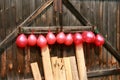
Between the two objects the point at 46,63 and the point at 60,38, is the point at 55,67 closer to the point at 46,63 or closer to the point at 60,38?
the point at 46,63

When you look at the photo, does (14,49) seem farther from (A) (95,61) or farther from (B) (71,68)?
(A) (95,61)

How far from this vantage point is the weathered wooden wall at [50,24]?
4320mm

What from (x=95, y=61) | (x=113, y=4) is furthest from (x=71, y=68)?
(x=113, y=4)

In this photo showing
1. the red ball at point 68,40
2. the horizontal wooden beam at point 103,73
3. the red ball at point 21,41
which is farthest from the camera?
the horizontal wooden beam at point 103,73

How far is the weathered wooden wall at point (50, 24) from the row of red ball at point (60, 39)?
0.71 ft

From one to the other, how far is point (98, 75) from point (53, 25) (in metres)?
1.58

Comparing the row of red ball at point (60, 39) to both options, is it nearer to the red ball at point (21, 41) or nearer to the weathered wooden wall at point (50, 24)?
the red ball at point (21, 41)

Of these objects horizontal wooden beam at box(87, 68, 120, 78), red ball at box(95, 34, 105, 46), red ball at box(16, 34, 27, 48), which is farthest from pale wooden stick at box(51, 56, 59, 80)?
red ball at box(95, 34, 105, 46)

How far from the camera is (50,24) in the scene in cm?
471

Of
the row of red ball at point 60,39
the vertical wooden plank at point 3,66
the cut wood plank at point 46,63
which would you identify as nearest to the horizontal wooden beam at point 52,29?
the row of red ball at point 60,39

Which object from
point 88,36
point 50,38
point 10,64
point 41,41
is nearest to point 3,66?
point 10,64

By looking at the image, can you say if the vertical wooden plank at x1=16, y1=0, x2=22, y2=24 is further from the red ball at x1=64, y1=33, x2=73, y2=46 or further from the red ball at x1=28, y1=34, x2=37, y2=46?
the red ball at x1=64, y1=33, x2=73, y2=46

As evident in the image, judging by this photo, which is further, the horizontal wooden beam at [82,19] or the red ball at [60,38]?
the horizontal wooden beam at [82,19]

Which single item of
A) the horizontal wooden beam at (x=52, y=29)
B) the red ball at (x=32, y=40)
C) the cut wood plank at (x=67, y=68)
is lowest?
the cut wood plank at (x=67, y=68)
